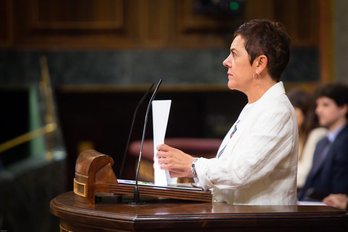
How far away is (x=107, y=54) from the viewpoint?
20.3ft

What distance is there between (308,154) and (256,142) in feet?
8.02

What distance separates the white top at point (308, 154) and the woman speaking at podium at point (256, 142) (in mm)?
2223

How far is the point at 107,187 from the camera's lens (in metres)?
2.24

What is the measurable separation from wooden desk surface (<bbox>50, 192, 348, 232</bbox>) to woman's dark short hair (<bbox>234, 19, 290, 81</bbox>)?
0.45 meters

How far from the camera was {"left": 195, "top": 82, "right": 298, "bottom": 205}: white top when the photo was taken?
222 centimetres

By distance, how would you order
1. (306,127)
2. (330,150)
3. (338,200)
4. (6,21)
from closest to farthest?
(338,200), (330,150), (306,127), (6,21)

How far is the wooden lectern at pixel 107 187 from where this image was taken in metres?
2.24

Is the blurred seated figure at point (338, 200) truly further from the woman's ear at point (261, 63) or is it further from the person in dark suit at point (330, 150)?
the woman's ear at point (261, 63)

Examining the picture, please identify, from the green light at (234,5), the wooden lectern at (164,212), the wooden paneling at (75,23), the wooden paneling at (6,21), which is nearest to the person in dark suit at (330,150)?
the green light at (234,5)

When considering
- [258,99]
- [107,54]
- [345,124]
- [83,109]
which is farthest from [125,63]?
[258,99]

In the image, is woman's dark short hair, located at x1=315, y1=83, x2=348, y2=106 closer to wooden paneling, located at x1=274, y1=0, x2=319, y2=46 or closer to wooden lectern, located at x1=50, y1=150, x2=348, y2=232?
wooden paneling, located at x1=274, y1=0, x2=319, y2=46

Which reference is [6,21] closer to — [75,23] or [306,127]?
[75,23]

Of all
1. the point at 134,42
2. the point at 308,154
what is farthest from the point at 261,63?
the point at 134,42

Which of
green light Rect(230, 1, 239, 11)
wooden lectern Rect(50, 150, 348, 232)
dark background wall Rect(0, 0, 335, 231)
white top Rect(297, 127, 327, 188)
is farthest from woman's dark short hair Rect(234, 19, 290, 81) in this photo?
dark background wall Rect(0, 0, 335, 231)
